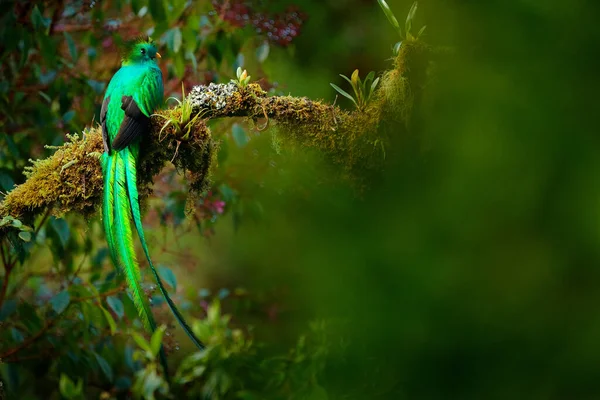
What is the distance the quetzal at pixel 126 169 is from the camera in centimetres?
191

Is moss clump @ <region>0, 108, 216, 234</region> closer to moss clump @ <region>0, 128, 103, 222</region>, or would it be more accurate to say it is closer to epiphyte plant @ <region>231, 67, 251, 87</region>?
moss clump @ <region>0, 128, 103, 222</region>

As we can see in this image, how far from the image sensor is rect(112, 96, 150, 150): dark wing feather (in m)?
1.99

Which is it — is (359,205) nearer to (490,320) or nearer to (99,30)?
(490,320)

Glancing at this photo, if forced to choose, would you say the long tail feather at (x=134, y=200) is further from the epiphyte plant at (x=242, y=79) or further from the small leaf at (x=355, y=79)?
the small leaf at (x=355, y=79)

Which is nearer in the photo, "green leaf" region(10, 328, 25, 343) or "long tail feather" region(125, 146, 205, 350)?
"long tail feather" region(125, 146, 205, 350)

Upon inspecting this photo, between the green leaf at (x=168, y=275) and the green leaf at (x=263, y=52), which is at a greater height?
the green leaf at (x=263, y=52)

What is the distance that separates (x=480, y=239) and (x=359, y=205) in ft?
0.32

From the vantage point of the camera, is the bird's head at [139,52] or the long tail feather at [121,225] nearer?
the long tail feather at [121,225]

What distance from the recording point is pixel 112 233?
76.9 inches

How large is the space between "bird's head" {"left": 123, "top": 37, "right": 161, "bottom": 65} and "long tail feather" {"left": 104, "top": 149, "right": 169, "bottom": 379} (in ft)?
1.57

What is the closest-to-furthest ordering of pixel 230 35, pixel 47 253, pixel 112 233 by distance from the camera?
1. pixel 112 233
2. pixel 230 35
3. pixel 47 253

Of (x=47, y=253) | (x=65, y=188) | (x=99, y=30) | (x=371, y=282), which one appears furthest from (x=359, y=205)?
(x=47, y=253)

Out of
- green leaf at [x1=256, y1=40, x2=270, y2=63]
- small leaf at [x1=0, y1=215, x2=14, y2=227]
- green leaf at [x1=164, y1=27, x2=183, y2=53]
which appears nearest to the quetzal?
small leaf at [x1=0, y1=215, x2=14, y2=227]

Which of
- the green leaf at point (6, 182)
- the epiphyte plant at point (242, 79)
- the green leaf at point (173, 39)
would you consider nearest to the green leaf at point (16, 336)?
the green leaf at point (6, 182)
